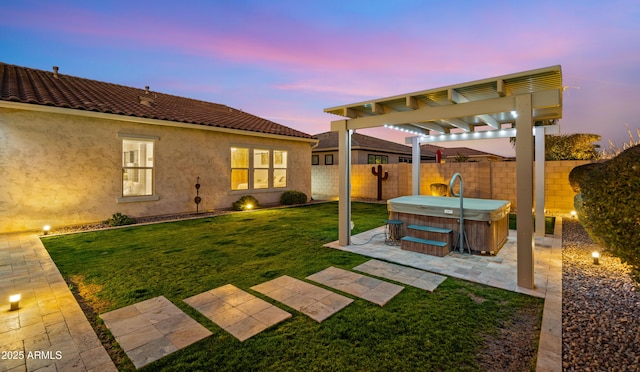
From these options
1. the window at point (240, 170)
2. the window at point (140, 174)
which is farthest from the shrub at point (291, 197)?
the window at point (140, 174)

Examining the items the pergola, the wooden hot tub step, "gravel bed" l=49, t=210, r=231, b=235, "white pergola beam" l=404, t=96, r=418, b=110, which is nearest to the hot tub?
the wooden hot tub step

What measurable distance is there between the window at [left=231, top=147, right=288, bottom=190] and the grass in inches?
205

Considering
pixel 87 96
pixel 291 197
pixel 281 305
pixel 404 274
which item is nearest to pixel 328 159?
pixel 291 197

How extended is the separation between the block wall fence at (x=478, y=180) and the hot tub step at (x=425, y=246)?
23.7 ft

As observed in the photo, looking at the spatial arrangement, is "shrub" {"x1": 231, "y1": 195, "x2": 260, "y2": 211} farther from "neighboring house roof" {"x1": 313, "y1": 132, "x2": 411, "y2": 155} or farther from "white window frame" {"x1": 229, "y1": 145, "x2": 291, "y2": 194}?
"neighboring house roof" {"x1": 313, "y1": 132, "x2": 411, "y2": 155}

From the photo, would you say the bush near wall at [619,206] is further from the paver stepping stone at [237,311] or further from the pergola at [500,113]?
the paver stepping stone at [237,311]

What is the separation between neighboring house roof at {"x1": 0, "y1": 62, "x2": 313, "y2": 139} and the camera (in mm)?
7406

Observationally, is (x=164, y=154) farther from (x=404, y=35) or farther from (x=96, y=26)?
(x=404, y=35)

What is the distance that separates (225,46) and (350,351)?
12420 mm

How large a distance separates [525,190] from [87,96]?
39.1 feet

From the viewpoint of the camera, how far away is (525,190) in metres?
3.55

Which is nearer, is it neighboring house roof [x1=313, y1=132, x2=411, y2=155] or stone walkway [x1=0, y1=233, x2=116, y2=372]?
stone walkway [x1=0, y1=233, x2=116, y2=372]

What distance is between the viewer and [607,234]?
2.58m

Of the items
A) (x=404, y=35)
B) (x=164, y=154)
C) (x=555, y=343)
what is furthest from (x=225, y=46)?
(x=555, y=343)
